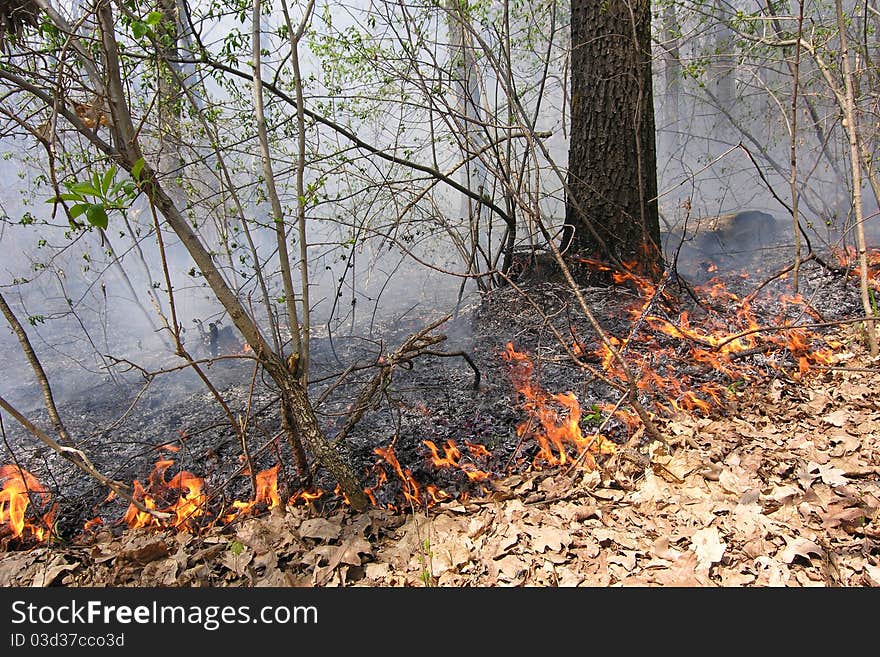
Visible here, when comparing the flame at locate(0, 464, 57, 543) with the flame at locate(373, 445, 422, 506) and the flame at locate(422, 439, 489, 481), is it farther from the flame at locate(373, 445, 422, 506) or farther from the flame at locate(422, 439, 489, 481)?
the flame at locate(422, 439, 489, 481)

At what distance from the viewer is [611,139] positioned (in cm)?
427

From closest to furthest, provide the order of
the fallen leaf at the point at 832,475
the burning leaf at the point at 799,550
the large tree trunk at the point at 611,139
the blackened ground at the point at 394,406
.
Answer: the burning leaf at the point at 799,550 → the fallen leaf at the point at 832,475 → the blackened ground at the point at 394,406 → the large tree trunk at the point at 611,139

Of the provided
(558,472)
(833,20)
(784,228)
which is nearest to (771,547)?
(558,472)

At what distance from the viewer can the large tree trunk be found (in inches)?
164

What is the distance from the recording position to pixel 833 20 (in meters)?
5.18

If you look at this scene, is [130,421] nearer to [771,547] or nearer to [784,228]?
[771,547]

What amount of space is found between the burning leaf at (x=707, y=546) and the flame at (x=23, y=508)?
2.59 meters

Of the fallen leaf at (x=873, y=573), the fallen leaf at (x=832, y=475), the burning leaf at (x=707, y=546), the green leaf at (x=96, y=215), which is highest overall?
the green leaf at (x=96, y=215)

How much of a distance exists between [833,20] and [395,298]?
5.38 meters

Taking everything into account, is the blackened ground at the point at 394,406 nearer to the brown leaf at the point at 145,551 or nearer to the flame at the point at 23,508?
the flame at the point at 23,508

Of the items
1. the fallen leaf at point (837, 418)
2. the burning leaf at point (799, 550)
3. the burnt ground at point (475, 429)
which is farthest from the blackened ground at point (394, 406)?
the burning leaf at point (799, 550)

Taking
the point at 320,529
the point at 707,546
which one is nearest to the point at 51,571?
the point at 320,529

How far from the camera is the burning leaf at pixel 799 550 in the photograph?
1.85 m

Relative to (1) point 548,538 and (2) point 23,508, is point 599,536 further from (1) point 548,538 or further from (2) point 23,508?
(2) point 23,508
